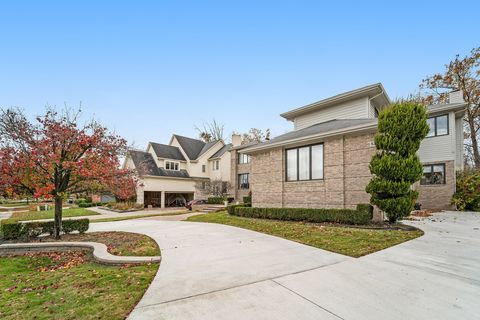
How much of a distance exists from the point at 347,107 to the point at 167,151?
21.4 meters

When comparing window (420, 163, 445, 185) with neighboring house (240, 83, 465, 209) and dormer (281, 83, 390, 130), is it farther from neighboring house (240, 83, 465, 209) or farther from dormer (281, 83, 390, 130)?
dormer (281, 83, 390, 130)

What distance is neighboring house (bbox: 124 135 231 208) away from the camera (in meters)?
25.6

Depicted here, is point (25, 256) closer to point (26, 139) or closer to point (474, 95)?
point (26, 139)

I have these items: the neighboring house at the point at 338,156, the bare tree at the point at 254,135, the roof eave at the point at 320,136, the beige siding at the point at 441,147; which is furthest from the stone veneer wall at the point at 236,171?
the beige siding at the point at 441,147

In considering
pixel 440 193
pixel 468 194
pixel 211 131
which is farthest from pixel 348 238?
pixel 211 131

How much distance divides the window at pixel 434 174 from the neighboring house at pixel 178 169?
19.4 meters

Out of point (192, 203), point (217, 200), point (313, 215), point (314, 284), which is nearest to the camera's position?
point (314, 284)

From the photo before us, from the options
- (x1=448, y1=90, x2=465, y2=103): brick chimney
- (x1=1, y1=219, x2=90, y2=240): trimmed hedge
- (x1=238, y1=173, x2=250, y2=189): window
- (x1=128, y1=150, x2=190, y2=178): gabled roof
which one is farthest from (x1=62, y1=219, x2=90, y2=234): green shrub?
(x1=448, y1=90, x2=465, y2=103): brick chimney

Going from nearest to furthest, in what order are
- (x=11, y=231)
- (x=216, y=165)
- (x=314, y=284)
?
(x=314, y=284) → (x=11, y=231) → (x=216, y=165)

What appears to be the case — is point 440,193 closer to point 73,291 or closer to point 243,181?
point 243,181

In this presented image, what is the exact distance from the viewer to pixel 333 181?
1089 centimetres

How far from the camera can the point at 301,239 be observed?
728cm

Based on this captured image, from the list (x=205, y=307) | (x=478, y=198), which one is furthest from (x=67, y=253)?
(x=478, y=198)

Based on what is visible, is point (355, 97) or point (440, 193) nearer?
point (355, 97)
